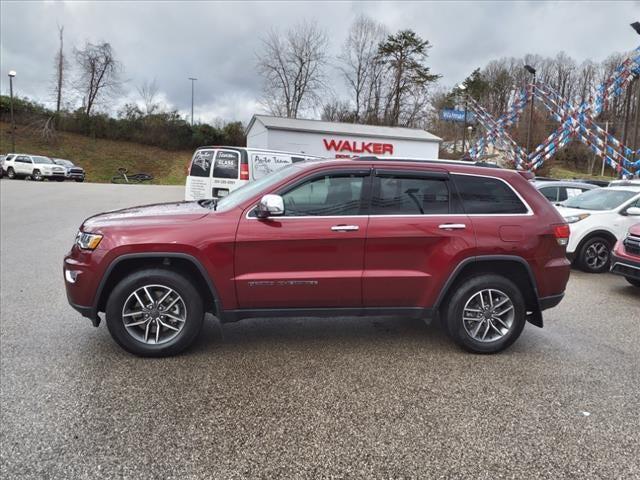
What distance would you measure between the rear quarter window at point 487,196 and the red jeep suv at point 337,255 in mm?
11

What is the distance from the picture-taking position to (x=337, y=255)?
3.95 m

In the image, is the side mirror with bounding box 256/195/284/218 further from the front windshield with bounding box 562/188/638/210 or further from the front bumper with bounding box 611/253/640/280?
the front windshield with bounding box 562/188/638/210

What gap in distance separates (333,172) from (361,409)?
2.01m

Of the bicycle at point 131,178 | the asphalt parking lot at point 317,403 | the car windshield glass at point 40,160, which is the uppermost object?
the car windshield glass at point 40,160

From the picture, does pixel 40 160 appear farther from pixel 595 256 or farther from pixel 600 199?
pixel 595 256

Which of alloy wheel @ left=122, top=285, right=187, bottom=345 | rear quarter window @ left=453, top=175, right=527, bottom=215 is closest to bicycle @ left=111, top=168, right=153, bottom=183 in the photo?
alloy wheel @ left=122, top=285, right=187, bottom=345

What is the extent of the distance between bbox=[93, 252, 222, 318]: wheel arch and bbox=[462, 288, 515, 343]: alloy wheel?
88.8 inches

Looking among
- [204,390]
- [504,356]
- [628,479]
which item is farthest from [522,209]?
[204,390]

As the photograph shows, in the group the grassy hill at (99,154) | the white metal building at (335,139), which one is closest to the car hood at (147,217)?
the white metal building at (335,139)

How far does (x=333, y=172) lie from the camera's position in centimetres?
412

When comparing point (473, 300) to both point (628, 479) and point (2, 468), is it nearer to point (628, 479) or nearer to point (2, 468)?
point (628, 479)

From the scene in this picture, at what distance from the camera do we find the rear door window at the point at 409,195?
13.4 ft

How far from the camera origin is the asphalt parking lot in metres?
2.62

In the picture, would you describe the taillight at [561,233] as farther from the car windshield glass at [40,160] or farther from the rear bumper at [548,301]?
the car windshield glass at [40,160]
